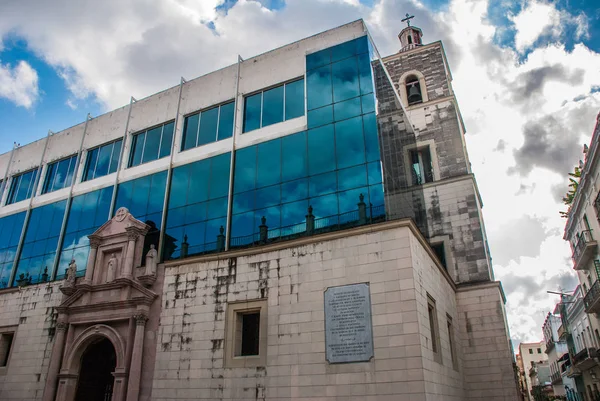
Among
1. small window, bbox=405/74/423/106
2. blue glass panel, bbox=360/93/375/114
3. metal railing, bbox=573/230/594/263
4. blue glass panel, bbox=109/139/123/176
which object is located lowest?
metal railing, bbox=573/230/594/263

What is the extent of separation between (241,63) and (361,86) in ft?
23.7

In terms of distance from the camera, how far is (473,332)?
63.9 feet

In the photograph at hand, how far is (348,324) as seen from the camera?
1402 centimetres

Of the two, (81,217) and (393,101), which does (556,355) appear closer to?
(393,101)

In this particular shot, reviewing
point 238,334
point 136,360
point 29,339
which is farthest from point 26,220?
point 238,334

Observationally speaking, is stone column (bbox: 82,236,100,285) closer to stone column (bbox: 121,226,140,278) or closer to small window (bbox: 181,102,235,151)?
stone column (bbox: 121,226,140,278)

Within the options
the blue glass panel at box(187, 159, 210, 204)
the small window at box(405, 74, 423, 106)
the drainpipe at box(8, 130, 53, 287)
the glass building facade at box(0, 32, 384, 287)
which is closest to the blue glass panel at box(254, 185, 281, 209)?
the glass building facade at box(0, 32, 384, 287)

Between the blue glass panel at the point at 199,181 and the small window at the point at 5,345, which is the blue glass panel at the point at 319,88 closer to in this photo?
the blue glass panel at the point at 199,181

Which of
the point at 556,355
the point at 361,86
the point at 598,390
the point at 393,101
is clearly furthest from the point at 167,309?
the point at 556,355

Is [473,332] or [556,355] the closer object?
[473,332]

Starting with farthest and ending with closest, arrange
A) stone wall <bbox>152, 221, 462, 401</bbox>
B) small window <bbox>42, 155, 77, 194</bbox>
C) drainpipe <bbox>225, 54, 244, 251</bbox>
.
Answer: small window <bbox>42, 155, 77, 194</bbox> < drainpipe <bbox>225, 54, 244, 251</bbox> < stone wall <bbox>152, 221, 462, 401</bbox>

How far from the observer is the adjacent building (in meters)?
14.3

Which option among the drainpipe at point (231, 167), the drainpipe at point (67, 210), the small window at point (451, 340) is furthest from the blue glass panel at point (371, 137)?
the drainpipe at point (67, 210)

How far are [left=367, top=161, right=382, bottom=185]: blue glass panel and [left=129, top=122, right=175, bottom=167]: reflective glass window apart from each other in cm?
1088
